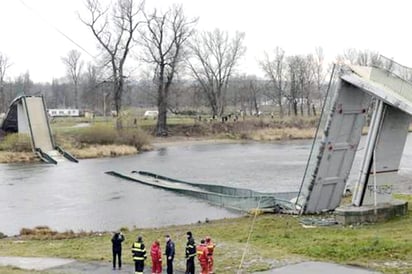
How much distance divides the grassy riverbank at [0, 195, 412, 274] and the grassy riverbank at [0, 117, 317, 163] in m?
37.5

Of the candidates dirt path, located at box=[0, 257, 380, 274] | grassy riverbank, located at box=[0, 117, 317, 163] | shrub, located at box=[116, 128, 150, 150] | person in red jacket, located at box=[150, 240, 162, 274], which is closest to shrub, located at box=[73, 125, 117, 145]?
grassy riverbank, located at box=[0, 117, 317, 163]

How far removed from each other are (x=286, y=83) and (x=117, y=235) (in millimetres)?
115898

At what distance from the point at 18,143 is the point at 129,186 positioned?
2545cm

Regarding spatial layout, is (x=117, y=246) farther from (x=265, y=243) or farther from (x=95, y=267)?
(x=265, y=243)

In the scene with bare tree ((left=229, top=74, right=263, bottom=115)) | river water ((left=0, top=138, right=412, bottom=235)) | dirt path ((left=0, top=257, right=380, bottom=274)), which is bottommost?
river water ((left=0, top=138, right=412, bottom=235))

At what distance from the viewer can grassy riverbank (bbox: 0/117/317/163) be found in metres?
60.5

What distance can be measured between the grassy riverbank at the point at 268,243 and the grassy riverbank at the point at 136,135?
3751 centimetres

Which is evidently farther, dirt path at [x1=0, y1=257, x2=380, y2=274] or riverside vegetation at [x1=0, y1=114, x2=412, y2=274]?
riverside vegetation at [x1=0, y1=114, x2=412, y2=274]

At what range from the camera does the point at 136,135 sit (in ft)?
227

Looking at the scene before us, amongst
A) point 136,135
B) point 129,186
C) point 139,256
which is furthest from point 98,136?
point 139,256

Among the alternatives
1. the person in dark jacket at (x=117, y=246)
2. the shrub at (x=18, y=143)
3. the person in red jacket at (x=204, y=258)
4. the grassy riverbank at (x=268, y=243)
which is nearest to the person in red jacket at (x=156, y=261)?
the person in red jacket at (x=204, y=258)

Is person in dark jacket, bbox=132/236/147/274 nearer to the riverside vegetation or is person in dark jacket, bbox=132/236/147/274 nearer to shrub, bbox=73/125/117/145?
the riverside vegetation

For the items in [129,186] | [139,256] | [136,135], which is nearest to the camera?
[139,256]

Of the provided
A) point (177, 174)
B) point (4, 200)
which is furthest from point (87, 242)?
point (177, 174)
